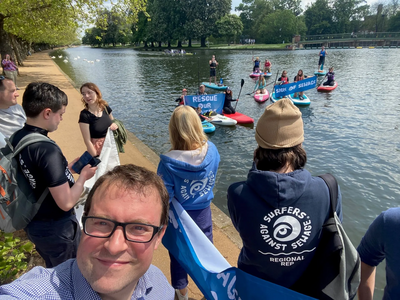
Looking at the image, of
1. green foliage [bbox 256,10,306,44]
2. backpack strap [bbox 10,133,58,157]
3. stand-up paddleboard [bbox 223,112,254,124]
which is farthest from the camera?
green foliage [bbox 256,10,306,44]

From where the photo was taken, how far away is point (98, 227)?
1.11 meters

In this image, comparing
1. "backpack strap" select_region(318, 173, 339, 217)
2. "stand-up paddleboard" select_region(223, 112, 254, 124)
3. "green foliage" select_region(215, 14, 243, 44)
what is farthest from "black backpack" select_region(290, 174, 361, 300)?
"green foliage" select_region(215, 14, 243, 44)

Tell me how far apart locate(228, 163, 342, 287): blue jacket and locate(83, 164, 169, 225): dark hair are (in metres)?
0.61

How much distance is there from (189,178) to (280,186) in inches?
45.2

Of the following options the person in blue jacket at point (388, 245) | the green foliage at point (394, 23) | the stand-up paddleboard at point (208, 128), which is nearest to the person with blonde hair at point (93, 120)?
the person in blue jacket at point (388, 245)

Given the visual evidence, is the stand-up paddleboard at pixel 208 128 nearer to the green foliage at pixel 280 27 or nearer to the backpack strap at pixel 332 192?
the backpack strap at pixel 332 192

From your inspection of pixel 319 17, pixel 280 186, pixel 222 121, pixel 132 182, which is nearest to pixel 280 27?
pixel 319 17

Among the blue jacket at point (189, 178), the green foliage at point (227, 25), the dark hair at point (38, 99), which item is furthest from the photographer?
the green foliage at point (227, 25)

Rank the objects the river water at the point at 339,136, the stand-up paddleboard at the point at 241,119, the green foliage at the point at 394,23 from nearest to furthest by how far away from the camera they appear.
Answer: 1. the river water at the point at 339,136
2. the stand-up paddleboard at the point at 241,119
3. the green foliage at the point at 394,23

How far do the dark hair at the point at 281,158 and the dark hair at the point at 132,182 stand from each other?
82cm

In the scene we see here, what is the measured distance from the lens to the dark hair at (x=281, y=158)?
5.69ft

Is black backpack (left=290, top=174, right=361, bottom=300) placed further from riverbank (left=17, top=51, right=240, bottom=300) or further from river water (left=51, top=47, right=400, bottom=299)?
river water (left=51, top=47, right=400, bottom=299)

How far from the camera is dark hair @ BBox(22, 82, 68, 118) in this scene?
2.12 metres

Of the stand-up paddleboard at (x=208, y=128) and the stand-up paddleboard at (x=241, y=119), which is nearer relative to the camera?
the stand-up paddleboard at (x=208, y=128)
